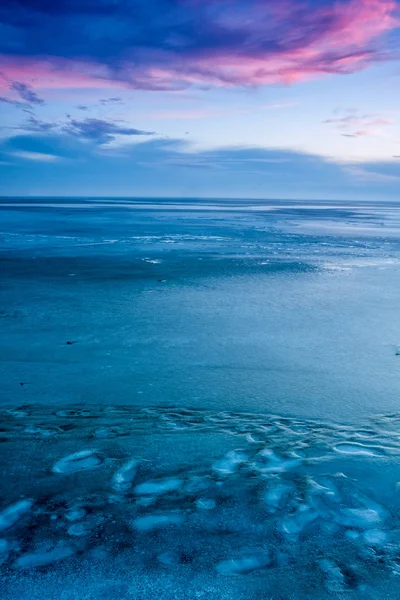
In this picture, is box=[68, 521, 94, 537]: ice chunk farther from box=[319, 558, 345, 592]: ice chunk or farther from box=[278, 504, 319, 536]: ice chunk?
box=[319, 558, 345, 592]: ice chunk

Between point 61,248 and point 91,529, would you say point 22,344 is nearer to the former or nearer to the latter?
point 91,529

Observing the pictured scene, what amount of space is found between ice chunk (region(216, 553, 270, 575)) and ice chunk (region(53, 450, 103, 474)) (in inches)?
45.6

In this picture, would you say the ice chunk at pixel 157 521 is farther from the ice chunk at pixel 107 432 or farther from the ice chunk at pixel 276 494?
the ice chunk at pixel 107 432

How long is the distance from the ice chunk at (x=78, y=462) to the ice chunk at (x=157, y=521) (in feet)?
2.08

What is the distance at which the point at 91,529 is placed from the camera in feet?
7.98

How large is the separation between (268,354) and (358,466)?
2190 mm

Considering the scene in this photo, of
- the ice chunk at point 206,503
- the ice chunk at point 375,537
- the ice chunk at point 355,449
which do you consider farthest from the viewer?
the ice chunk at point 355,449

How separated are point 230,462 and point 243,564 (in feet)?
2.91

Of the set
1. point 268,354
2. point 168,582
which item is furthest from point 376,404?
point 168,582

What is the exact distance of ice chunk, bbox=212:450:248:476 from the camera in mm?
2985

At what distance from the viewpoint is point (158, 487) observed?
2799mm

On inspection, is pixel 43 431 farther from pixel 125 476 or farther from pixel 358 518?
pixel 358 518

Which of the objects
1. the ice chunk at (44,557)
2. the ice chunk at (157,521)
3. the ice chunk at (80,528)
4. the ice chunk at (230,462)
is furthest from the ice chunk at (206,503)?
the ice chunk at (44,557)

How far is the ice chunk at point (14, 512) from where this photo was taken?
245 centimetres
